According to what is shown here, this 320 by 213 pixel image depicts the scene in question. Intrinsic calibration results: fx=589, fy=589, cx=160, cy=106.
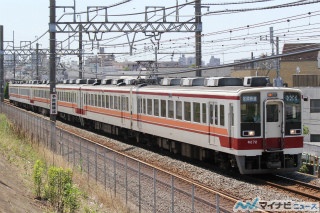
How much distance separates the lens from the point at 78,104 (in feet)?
113

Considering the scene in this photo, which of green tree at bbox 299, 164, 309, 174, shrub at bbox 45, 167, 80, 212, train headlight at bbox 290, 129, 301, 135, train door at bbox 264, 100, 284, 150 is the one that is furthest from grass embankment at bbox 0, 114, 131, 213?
green tree at bbox 299, 164, 309, 174

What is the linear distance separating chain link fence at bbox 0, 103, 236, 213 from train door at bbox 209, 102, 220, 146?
6.80 feet

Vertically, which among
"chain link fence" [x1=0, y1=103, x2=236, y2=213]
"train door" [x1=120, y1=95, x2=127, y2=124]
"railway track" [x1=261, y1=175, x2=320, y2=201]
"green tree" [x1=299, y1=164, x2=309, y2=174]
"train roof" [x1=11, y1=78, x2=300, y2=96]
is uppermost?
"train roof" [x1=11, y1=78, x2=300, y2=96]

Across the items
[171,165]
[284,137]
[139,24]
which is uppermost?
[139,24]

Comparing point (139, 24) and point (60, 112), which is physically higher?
point (139, 24)

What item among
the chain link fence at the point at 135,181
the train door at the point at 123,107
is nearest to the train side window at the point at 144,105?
the train door at the point at 123,107

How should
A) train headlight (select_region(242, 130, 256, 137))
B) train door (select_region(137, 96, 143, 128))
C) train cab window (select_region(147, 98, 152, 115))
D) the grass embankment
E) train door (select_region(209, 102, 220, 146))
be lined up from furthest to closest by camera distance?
train door (select_region(137, 96, 143, 128)), train cab window (select_region(147, 98, 152, 115)), train door (select_region(209, 102, 220, 146)), train headlight (select_region(242, 130, 256, 137)), the grass embankment

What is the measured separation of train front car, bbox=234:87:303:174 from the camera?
600 inches

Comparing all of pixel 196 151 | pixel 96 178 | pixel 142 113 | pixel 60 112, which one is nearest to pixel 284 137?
pixel 196 151

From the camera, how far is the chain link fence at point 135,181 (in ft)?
31.8

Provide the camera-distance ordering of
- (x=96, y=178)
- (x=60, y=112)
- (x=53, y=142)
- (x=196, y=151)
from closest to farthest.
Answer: (x=96, y=178)
(x=196, y=151)
(x=53, y=142)
(x=60, y=112)

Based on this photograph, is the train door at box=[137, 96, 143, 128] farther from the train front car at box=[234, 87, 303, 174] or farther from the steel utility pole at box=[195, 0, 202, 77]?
the train front car at box=[234, 87, 303, 174]

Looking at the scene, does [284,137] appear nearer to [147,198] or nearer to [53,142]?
[147,198]

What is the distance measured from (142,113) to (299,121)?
815cm
